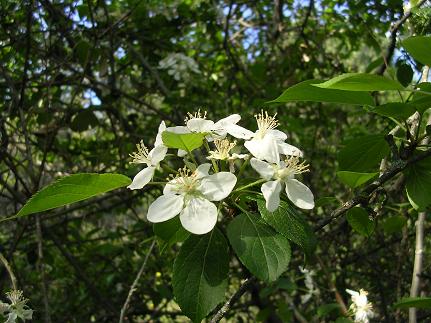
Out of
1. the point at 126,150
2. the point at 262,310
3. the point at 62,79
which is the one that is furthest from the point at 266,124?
the point at 126,150

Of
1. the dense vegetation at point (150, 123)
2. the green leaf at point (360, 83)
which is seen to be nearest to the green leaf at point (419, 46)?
the green leaf at point (360, 83)

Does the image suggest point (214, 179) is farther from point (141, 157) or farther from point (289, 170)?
point (141, 157)

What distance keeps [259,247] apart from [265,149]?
204 mm

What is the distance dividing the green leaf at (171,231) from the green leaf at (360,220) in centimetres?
37

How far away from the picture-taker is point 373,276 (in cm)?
289

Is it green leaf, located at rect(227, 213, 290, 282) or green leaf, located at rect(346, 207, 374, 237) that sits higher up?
green leaf, located at rect(227, 213, 290, 282)

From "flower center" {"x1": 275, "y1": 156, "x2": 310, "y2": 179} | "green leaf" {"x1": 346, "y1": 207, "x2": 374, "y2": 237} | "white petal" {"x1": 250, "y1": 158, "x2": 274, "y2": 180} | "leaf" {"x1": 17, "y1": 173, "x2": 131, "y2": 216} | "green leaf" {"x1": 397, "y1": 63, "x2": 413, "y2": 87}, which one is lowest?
"green leaf" {"x1": 346, "y1": 207, "x2": 374, "y2": 237}

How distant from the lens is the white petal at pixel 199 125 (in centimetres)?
112

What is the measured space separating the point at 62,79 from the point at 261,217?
206cm

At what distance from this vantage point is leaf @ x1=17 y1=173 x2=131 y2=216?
3.26 feet

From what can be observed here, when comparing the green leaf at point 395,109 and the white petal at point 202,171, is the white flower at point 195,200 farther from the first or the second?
the green leaf at point 395,109

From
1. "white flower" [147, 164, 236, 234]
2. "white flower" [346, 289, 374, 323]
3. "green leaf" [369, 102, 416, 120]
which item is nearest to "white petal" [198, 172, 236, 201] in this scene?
"white flower" [147, 164, 236, 234]

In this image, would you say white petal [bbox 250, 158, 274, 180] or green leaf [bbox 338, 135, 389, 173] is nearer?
white petal [bbox 250, 158, 274, 180]

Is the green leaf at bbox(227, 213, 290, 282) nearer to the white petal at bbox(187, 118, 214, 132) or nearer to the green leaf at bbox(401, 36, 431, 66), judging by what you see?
the white petal at bbox(187, 118, 214, 132)
